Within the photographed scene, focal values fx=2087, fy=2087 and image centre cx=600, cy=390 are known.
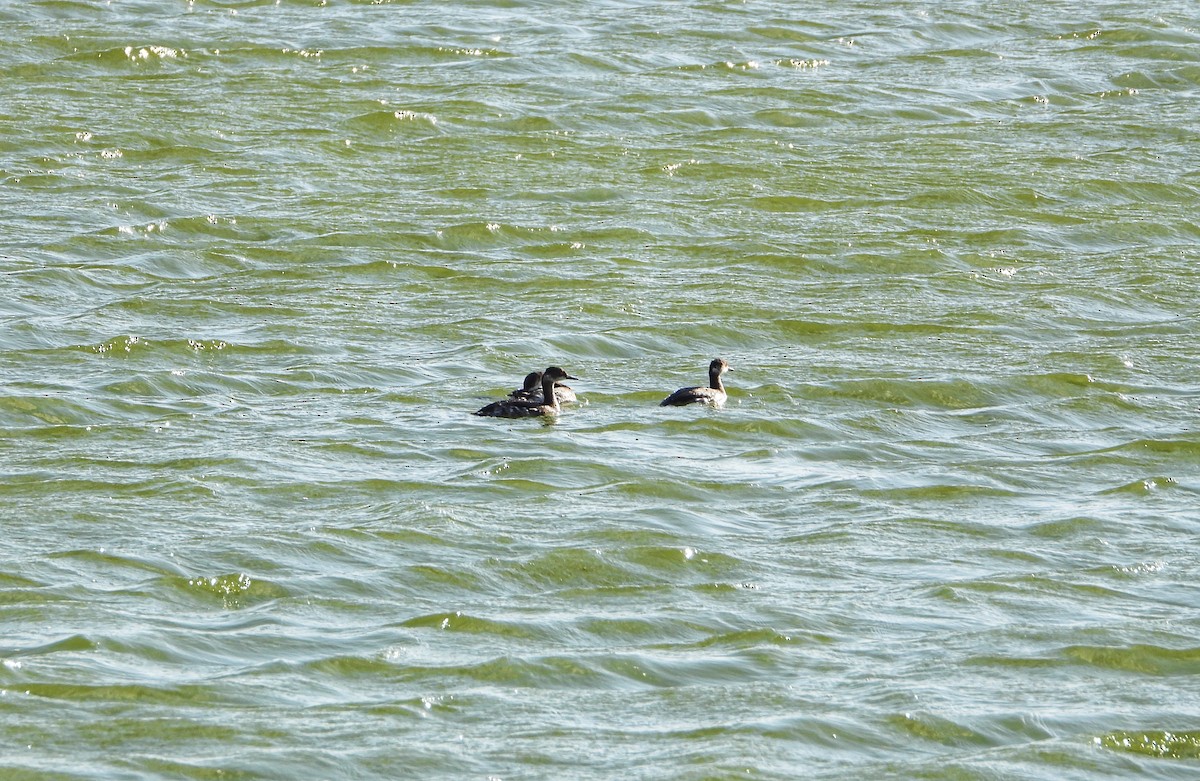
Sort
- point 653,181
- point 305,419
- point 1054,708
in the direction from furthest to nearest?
point 653,181
point 305,419
point 1054,708

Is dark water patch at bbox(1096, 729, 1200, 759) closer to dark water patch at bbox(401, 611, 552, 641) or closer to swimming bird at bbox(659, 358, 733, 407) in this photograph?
dark water patch at bbox(401, 611, 552, 641)

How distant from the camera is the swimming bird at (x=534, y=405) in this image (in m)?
12.6

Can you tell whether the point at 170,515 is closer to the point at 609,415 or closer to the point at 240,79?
the point at 609,415

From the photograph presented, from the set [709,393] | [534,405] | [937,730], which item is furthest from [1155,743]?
[534,405]

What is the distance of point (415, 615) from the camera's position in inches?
364

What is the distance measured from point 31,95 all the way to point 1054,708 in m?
14.9

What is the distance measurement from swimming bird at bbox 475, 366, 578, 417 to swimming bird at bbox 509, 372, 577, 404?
0.05 meters

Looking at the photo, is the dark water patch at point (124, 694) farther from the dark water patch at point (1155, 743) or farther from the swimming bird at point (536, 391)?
the swimming bird at point (536, 391)

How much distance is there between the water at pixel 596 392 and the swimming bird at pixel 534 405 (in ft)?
0.63

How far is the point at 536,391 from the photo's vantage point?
13.2 meters

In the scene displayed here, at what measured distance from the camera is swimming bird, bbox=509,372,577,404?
515 inches

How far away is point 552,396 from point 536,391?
20 centimetres

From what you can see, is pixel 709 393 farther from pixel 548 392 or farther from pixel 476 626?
pixel 476 626

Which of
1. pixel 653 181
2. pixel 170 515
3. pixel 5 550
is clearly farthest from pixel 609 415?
pixel 653 181
